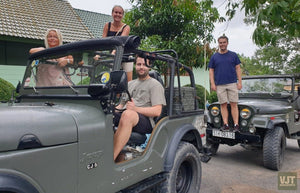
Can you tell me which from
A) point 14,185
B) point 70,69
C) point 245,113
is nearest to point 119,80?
point 70,69

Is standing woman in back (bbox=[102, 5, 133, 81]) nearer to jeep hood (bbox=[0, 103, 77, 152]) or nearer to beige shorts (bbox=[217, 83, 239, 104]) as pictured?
jeep hood (bbox=[0, 103, 77, 152])

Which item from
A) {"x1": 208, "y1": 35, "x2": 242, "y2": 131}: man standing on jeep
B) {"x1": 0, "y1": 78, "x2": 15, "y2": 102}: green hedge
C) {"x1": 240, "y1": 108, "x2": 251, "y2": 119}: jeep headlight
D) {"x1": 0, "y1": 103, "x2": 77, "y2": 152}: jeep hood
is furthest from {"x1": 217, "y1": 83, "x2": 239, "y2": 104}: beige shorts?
{"x1": 0, "y1": 78, "x2": 15, "y2": 102}: green hedge

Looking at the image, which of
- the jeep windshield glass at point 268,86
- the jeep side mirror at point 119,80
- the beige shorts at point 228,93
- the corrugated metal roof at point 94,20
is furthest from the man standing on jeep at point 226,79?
the corrugated metal roof at point 94,20

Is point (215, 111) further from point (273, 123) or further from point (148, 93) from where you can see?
point (148, 93)

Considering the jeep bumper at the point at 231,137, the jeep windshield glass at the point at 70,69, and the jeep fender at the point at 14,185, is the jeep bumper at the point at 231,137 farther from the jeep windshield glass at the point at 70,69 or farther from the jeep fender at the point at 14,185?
the jeep fender at the point at 14,185

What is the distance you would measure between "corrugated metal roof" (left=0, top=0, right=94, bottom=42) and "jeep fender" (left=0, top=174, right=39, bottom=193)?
955cm

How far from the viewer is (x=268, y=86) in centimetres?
607

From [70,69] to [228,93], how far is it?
3.47m

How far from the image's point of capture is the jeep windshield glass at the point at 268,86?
593 cm

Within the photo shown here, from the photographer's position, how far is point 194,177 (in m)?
3.40

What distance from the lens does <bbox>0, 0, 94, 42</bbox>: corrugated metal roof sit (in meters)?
10.1

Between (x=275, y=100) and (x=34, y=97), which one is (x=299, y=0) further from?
(x=275, y=100)

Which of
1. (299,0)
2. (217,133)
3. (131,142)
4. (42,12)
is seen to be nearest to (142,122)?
(131,142)

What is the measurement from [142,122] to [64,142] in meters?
1.17
